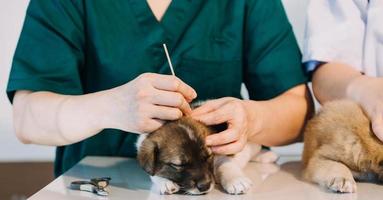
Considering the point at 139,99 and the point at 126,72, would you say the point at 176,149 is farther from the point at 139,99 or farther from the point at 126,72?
the point at 126,72

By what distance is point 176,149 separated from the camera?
1.00 m

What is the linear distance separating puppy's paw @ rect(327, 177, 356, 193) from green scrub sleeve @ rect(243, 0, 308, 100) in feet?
1.20

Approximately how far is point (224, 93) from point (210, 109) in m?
0.29

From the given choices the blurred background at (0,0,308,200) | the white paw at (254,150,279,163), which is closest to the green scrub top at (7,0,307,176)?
the white paw at (254,150,279,163)

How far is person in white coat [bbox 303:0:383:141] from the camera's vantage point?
1281 mm

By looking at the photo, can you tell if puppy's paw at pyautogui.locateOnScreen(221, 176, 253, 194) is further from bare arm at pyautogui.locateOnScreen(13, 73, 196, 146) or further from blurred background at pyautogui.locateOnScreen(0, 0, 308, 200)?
blurred background at pyautogui.locateOnScreen(0, 0, 308, 200)

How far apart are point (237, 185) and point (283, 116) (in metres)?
0.33

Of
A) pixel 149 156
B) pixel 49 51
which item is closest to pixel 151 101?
pixel 149 156

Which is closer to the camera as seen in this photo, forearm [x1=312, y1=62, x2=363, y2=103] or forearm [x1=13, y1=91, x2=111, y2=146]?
forearm [x1=13, y1=91, x2=111, y2=146]

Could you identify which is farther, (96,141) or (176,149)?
(96,141)

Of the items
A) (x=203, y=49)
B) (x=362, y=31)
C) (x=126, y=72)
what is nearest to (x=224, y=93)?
(x=203, y=49)

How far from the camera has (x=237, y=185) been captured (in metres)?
0.98

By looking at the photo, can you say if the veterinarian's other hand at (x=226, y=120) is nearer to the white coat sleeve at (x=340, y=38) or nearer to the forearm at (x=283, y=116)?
the forearm at (x=283, y=116)

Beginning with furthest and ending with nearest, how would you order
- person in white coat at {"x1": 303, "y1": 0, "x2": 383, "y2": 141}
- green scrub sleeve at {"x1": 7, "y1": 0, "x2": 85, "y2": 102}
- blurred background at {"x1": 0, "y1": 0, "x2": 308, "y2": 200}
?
blurred background at {"x1": 0, "y1": 0, "x2": 308, "y2": 200}, person in white coat at {"x1": 303, "y1": 0, "x2": 383, "y2": 141}, green scrub sleeve at {"x1": 7, "y1": 0, "x2": 85, "y2": 102}
